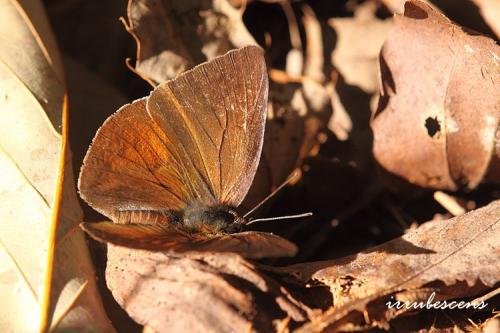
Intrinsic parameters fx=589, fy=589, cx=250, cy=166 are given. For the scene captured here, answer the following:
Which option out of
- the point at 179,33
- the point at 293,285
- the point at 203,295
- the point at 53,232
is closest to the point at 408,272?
the point at 293,285

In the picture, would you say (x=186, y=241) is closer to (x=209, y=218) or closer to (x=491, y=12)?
(x=209, y=218)

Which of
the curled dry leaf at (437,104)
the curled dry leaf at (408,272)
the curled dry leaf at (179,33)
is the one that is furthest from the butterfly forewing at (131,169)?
the curled dry leaf at (437,104)

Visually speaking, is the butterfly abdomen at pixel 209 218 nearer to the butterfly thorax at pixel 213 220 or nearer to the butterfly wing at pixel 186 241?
the butterfly thorax at pixel 213 220

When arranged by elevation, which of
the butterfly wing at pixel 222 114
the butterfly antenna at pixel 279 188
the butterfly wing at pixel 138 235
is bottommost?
the butterfly antenna at pixel 279 188

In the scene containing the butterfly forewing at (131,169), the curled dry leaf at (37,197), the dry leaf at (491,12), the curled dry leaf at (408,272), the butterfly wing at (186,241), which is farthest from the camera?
the dry leaf at (491,12)

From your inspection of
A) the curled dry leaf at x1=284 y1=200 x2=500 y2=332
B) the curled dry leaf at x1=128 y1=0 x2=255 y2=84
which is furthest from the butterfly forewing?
the curled dry leaf at x1=284 y1=200 x2=500 y2=332

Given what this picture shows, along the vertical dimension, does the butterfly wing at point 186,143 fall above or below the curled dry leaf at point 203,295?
above

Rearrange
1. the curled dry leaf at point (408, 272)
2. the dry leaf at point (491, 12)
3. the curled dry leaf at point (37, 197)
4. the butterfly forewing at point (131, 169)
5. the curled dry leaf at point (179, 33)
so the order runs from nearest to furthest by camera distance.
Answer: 1. the curled dry leaf at point (408, 272)
2. the curled dry leaf at point (37, 197)
3. the butterfly forewing at point (131, 169)
4. the dry leaf at point (491, 12)
5. the curled dry leaf at point (179, 33)
